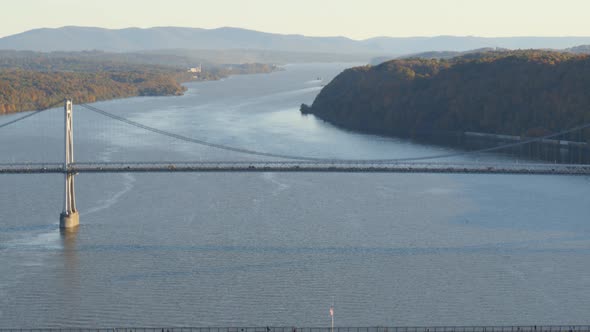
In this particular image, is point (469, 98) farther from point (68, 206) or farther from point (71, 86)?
point (68, 206)

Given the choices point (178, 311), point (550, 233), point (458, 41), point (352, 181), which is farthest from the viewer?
point (458, 41)

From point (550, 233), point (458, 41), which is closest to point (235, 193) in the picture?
point (550, 233)

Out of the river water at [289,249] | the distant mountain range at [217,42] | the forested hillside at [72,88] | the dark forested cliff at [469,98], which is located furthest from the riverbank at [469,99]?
the distant mountain range at [217,42]

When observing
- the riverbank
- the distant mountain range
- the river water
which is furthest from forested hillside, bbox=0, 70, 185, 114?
the distant mountain range

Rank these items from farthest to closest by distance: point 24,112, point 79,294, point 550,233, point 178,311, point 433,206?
point 24,112 < point 433,206 < point 550,233 < point 79,294 < point 178,311

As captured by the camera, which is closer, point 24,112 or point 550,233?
point 550,233

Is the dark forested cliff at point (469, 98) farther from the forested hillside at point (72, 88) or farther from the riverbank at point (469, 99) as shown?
the forested hillside at point (72, 88)

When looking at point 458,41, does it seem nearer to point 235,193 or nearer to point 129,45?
point 129,45
